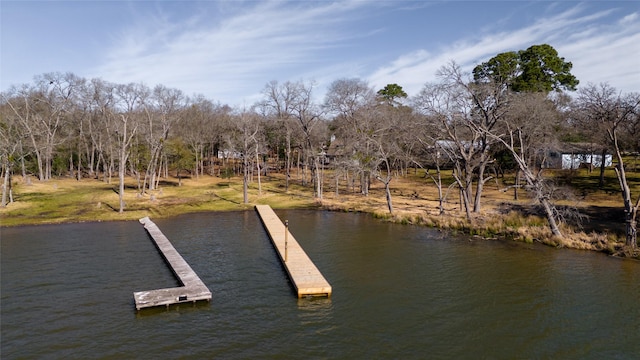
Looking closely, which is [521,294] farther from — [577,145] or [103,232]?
[577,145]

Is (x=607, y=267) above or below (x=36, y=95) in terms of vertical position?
below

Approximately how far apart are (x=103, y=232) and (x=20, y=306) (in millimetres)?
14575

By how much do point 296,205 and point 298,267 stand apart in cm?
2444

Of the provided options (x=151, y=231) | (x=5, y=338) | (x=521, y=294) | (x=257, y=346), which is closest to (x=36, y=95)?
(x=151, y=231)

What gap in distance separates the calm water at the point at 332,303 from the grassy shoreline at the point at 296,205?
2.73m

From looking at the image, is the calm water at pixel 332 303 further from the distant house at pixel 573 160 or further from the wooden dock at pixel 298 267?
the distant house at pixel 573 160

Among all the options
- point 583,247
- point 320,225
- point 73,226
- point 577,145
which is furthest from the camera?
point 577,145

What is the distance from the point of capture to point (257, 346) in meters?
15.6

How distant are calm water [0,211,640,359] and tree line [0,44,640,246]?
9.03 meters

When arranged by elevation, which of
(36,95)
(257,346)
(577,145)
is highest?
(36,95)

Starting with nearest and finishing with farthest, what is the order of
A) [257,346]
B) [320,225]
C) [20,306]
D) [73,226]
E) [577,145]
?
1. [257,346]
2. [20,306]
3. [73,226]
4. [320,225]
5. [577,145]

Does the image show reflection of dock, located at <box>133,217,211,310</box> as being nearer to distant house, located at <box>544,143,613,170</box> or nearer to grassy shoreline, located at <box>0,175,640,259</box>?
grassy shoreline, located at <box>0,175,640,259</box>

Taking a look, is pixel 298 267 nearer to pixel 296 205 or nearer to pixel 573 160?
pixel 296 205

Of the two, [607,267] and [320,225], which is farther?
[320,225]
